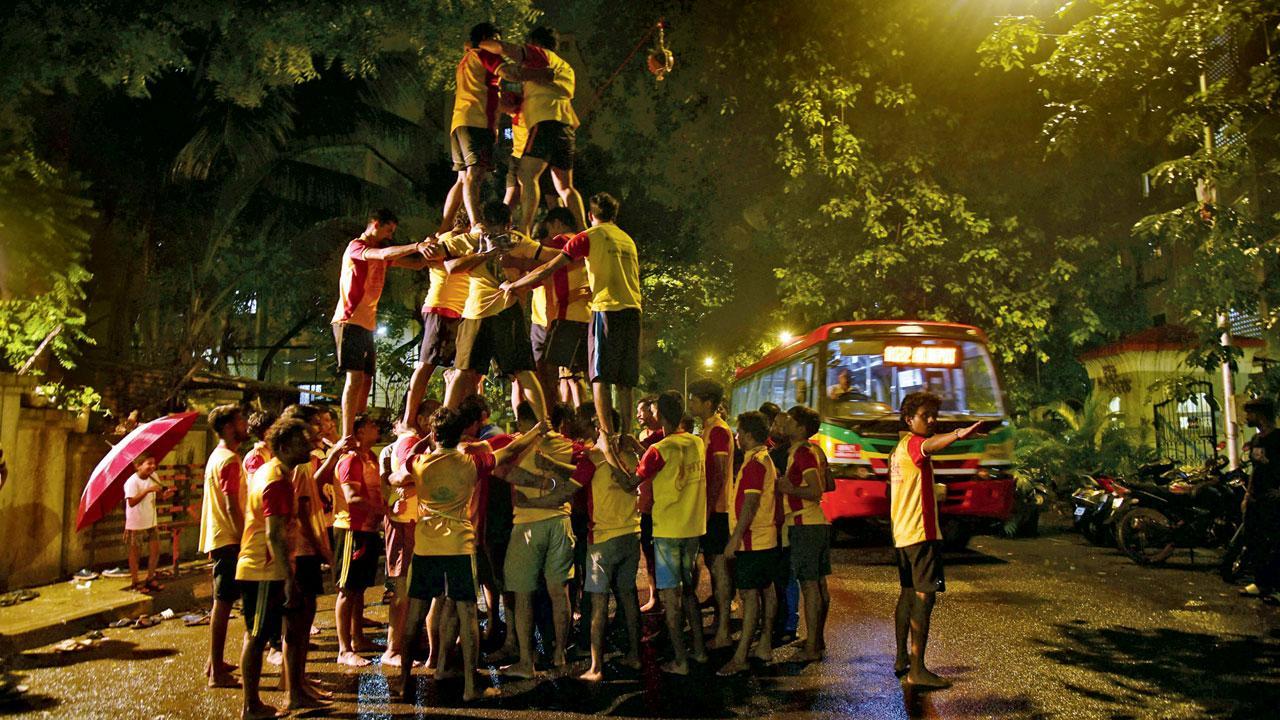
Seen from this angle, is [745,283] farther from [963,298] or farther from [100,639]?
[100,639]

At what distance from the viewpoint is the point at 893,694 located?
6.16 m

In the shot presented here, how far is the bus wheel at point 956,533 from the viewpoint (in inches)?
536

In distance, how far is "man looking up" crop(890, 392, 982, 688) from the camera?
6316 mm

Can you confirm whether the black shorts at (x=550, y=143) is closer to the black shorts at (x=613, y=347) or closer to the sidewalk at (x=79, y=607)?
the black shorts at (x=613, y=347)

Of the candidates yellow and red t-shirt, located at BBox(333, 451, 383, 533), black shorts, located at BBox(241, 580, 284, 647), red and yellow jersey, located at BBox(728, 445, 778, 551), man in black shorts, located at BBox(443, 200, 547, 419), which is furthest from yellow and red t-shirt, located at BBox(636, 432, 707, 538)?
black shorts, located at BBox(241, 580, 284, 647)

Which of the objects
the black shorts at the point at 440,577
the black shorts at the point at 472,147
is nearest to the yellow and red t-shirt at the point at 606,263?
the black shorts at the point at 472,147

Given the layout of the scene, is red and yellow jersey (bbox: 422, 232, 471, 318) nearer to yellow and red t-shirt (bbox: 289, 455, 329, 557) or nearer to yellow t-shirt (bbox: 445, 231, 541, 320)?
yellow t-shirt (bbox: 445, 231, 541, 320)

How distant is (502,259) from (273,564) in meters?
3.02

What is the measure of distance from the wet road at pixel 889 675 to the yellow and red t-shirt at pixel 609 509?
1024 millimetres

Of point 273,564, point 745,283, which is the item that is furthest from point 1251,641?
point 745,283

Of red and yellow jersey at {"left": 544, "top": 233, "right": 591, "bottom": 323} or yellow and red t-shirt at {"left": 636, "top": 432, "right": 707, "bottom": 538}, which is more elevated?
red and yellow jersey at {"left": 544, "top": 233, "right": 591, "bottom": 323}

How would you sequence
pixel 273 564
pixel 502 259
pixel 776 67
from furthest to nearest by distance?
pixel 776 67
pixel 502 259
pixel 273 564

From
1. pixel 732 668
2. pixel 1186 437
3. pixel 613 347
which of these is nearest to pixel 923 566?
pixel 732 668

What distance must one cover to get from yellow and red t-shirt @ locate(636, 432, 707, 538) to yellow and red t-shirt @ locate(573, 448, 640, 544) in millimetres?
197
